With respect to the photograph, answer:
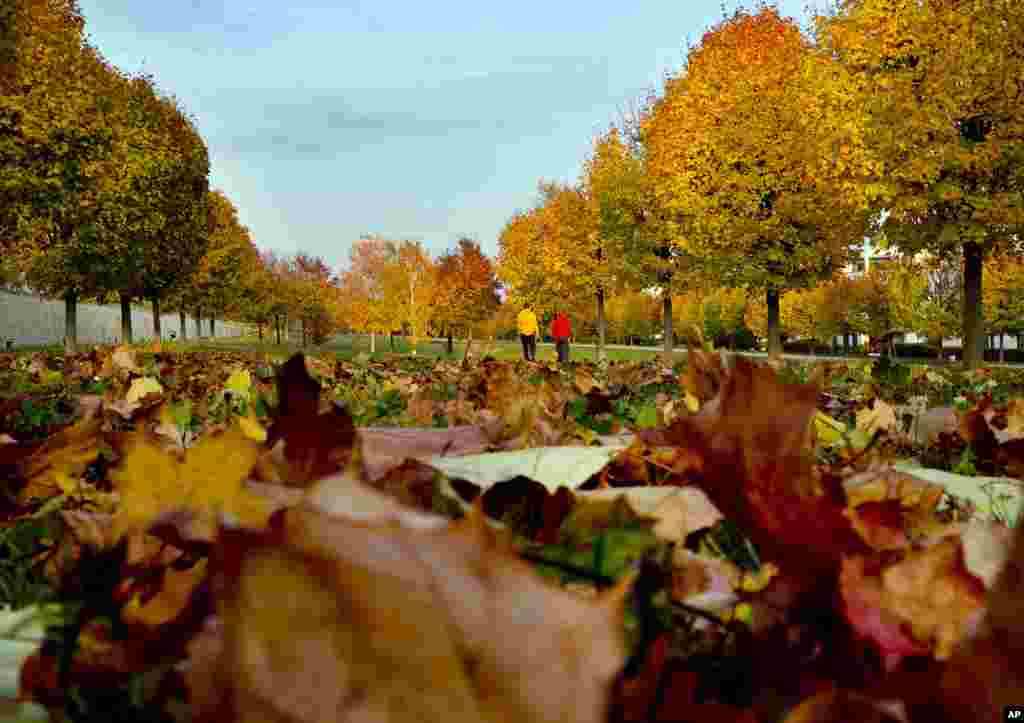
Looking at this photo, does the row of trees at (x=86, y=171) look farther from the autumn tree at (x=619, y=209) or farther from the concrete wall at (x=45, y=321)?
the autumn tree at (x=619, y=209)

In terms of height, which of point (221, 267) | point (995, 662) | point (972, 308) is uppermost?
point (221, 267)

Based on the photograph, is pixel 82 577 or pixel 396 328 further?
pixel 396 328

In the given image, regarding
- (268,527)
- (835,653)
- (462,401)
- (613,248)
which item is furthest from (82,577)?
(613,248)

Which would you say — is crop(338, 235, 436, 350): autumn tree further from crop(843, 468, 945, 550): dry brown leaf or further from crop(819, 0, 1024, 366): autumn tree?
crop(843, 468, 945, 550): dry brown leaf

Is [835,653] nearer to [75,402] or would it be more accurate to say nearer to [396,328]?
[75,402]

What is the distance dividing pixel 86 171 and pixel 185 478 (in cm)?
2707

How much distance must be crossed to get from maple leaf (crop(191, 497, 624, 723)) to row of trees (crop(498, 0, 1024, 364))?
21.9 metres

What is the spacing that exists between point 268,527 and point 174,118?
42.2 m

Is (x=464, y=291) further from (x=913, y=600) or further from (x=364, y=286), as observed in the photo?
(x=913, y=600)

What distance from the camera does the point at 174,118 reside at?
38.5m

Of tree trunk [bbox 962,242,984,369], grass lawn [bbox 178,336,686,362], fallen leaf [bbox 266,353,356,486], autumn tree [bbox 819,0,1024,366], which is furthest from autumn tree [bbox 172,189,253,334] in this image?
fallen leaf [bbox 266,353,356,486]

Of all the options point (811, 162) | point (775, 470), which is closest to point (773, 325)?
point (811, 162)

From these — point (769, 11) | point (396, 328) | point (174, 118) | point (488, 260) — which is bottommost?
point (396, 328)

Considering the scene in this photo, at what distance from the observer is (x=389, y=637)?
13.8 inches
